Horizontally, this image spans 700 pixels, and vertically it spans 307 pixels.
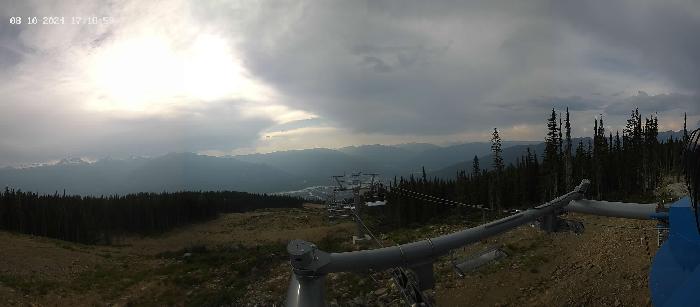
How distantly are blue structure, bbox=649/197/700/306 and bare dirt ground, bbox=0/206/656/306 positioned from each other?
8.38m

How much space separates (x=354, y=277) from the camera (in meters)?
23.5

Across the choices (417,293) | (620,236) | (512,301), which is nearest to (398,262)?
(417,293)

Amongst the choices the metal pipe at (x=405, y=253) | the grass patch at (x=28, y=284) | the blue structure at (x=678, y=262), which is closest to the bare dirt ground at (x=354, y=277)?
the grass patch at (x=28, y=284)

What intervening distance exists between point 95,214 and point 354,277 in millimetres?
83450

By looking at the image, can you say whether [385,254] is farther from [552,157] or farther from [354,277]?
[552,157]

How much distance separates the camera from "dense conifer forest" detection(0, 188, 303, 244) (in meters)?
68.1

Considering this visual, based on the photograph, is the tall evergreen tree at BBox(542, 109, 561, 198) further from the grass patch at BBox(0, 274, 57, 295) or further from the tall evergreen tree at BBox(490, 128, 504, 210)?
the grass patch at BBox(0, 274, 57, 295)

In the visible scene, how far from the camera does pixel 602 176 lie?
6078 centimetres

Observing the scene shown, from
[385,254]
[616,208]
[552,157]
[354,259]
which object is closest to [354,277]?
[616,208]

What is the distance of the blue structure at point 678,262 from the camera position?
5.74 m

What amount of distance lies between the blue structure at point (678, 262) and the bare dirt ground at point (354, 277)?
27.5 ft

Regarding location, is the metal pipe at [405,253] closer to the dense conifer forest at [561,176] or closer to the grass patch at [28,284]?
the grass patch at [28,284]

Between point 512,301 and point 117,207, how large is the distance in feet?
312

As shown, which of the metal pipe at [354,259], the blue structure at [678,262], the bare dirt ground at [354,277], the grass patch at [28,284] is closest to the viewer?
the metal pipe at [354,259]
